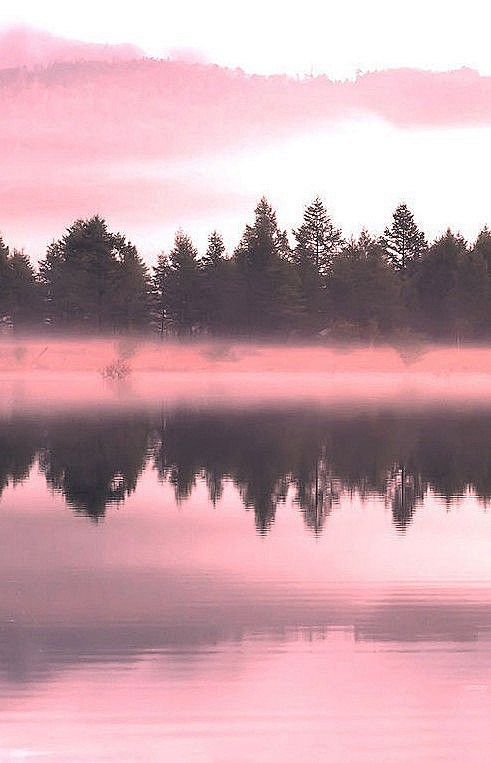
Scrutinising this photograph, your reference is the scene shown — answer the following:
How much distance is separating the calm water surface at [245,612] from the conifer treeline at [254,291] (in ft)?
314

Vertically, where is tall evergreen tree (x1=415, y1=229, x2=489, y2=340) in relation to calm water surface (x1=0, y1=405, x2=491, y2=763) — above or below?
above

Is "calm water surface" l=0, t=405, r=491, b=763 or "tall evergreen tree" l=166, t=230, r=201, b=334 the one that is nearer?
"calm water surface" l=0, t=405, r=491, b=763

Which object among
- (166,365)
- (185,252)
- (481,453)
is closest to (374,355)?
(166,365)

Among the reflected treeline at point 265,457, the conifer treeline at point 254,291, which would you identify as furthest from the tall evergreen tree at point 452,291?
the reflected treeline at point 265,457

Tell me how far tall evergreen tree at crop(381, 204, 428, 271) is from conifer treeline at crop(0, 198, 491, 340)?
8305mm

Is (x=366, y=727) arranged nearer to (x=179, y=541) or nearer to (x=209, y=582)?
(x=209, y=582)

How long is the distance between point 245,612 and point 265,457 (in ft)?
57.7

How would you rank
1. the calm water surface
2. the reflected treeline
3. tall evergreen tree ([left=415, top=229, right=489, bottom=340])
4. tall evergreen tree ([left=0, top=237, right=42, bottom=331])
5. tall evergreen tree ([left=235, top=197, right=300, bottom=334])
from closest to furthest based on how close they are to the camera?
1. the calm water surface
2. the reflected treeline
3. tall evergreen tree ([left=235, top=197, right=300, bottom=334])
4. tall evergreen tree ([left=415, top=229, right=489, bottom=340])
5. tall evergreen tree ([left=0, top=237, right=42, bottom=331])

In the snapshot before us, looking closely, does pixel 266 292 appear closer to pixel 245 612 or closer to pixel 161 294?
pixel 161 294

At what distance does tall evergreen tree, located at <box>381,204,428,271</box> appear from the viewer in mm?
148000

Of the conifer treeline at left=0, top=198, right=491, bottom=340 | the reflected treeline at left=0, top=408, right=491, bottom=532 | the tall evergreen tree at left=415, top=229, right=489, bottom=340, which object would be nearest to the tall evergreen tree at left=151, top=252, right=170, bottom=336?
the conifer treeline at left=0, top=198, right=491, bottom=340

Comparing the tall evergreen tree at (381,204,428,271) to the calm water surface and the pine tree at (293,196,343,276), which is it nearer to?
the pine tree at (293,196,343,276)

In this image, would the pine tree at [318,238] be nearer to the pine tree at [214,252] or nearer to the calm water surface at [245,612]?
the pine tree at [214,252]

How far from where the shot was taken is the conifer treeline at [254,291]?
124750mm
